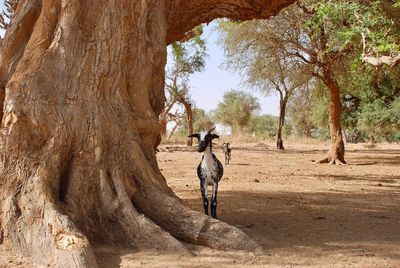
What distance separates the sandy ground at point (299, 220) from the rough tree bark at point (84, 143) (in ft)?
1.02

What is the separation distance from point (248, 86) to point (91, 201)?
19.2m

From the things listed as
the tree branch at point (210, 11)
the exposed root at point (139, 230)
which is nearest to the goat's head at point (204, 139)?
the exposed root at point (139, 230)

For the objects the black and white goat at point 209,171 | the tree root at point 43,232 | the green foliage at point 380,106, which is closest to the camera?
the tree root at point 43,232

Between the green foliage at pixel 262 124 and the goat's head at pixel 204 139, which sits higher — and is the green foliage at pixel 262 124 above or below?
above

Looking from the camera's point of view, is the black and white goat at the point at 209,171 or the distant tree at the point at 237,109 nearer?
the black and white goat at the point at 209,171

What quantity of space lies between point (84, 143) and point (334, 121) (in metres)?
16.9

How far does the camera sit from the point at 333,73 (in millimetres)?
20156

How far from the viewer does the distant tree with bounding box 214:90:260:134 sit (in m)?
Result: 61.4

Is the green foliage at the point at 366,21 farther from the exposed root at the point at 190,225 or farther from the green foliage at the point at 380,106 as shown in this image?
the green foliage at the point at 380,106

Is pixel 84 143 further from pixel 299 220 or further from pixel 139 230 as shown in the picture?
pixel 299 220

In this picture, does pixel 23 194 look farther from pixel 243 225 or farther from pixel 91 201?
pixel 243 225

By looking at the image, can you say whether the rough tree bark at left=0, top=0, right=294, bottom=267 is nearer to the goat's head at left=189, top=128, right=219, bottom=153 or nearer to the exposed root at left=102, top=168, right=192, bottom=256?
the exposed root at left=102, top=168, right=192, bottom=256

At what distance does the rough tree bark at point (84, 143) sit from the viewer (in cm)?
517

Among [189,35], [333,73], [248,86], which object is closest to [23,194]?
[189,35]
